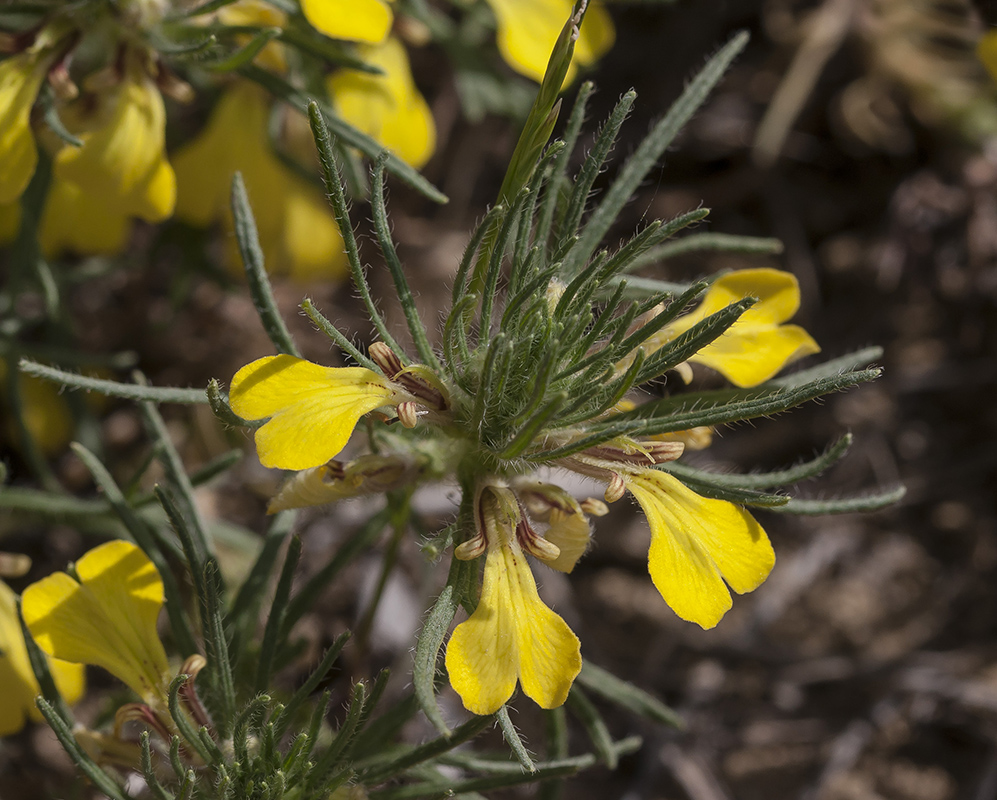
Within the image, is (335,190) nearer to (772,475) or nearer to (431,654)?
(431,654)

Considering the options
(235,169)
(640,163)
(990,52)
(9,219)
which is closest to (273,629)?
(640,163)

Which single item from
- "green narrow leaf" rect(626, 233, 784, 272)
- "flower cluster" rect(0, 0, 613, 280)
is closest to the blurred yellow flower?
"flower cluster" rect(0, 0, 613, 280)

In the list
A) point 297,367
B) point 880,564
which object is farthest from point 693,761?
point 297,367

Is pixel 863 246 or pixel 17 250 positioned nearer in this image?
pixel 17 250

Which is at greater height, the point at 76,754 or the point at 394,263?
the point at 394,263

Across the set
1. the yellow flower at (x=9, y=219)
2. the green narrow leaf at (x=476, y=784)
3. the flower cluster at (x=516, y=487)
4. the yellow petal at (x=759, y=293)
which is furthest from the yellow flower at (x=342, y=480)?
the yellow flower at (x=9, y=219)

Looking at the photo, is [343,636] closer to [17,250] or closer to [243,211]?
[243,211]
